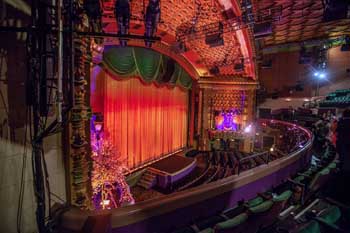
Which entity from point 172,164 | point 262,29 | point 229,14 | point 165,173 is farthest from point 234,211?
point 172,164

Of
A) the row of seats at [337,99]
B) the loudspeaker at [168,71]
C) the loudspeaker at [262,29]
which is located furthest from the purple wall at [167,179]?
the row of seats at [337,99]

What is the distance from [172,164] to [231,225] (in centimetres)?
734

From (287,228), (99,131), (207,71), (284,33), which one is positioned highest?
(284,33)

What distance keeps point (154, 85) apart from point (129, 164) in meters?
3.56

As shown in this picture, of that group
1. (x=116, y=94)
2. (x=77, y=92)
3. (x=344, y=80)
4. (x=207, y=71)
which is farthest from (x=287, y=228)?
(x=344, y=80)

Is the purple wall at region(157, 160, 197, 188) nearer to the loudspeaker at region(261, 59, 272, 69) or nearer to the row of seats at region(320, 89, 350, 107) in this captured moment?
the row of seats at region(320, 89, 350, 107)

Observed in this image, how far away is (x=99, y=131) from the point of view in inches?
279

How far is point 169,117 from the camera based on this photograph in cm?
1123

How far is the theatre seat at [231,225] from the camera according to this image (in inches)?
88.0

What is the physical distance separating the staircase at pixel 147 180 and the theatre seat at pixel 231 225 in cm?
606

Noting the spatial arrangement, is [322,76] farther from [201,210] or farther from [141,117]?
[201,210]

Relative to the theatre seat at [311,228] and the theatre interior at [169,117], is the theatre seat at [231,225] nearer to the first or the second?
the theatre interior at [169,117]

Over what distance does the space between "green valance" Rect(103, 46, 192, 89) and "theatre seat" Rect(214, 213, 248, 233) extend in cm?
596

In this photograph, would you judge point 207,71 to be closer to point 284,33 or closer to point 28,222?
point 284,33
